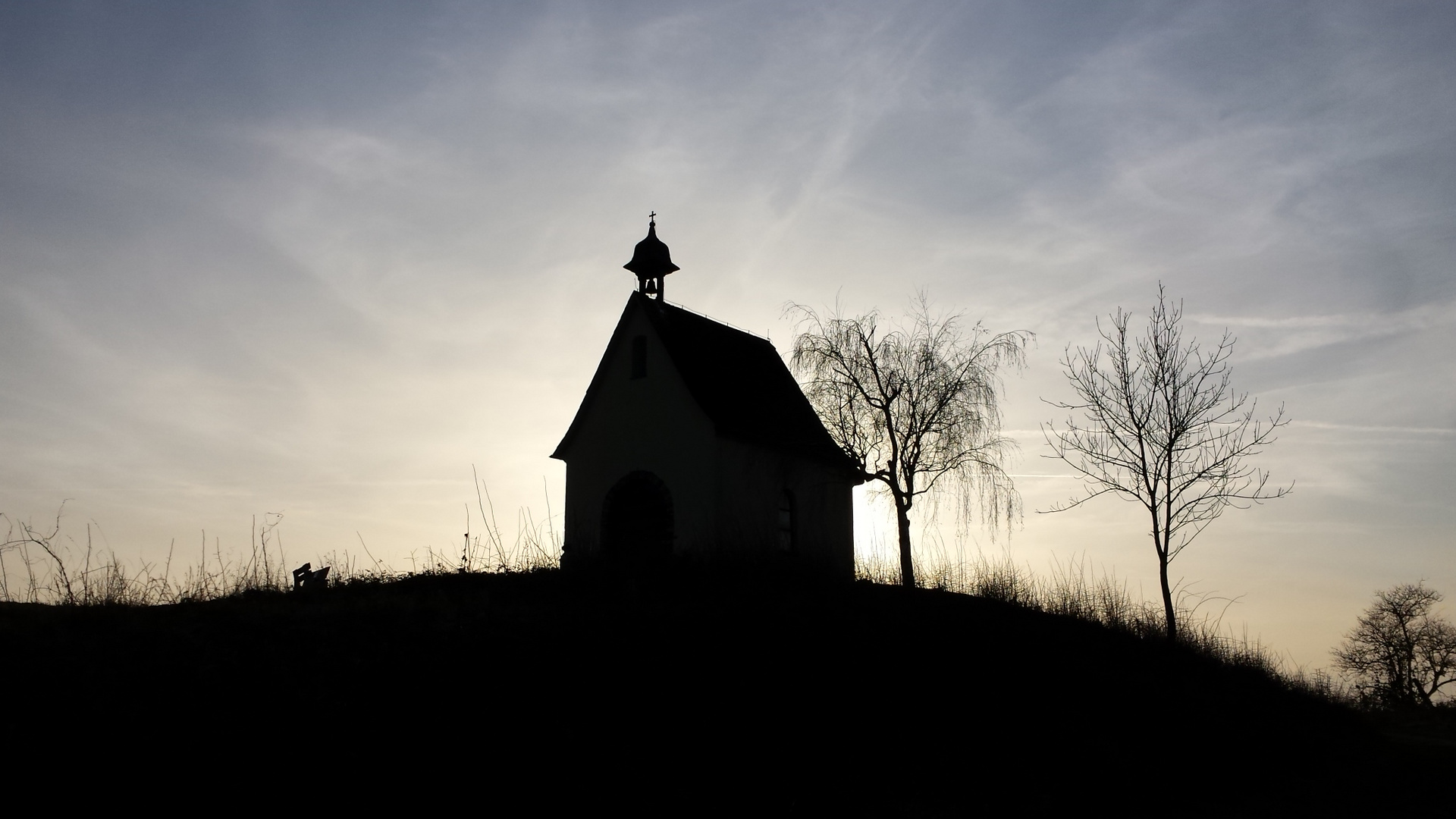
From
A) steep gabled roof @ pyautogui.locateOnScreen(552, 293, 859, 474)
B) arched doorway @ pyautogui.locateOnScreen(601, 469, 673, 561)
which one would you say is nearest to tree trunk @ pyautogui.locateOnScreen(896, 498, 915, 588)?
steep gabled roof @ pyautogui.locateOnScreen(552, 293, 859, 474)

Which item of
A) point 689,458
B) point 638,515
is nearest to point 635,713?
point 689,458

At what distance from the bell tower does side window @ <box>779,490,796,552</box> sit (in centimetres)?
675

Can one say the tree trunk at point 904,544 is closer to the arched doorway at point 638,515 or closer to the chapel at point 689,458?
the chapel at point 689,458

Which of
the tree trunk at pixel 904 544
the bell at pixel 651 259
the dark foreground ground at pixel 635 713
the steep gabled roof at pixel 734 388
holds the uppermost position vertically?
the bell at pixel 651 259

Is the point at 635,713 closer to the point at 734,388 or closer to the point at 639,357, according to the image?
the point at 639,357

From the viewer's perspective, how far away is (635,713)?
10.4 metres

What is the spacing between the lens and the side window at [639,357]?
2483 centimetres

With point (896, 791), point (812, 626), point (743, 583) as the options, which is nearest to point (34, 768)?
point (896, 791)

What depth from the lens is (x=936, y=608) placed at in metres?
18.7

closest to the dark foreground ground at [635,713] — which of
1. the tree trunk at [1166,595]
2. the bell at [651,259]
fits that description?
the tree trunk at [1166,595]

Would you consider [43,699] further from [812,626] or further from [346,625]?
[812,626]

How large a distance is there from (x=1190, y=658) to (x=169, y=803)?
63.4 ft

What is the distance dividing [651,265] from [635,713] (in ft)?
61.1

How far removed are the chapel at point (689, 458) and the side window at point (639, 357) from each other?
0.04m
